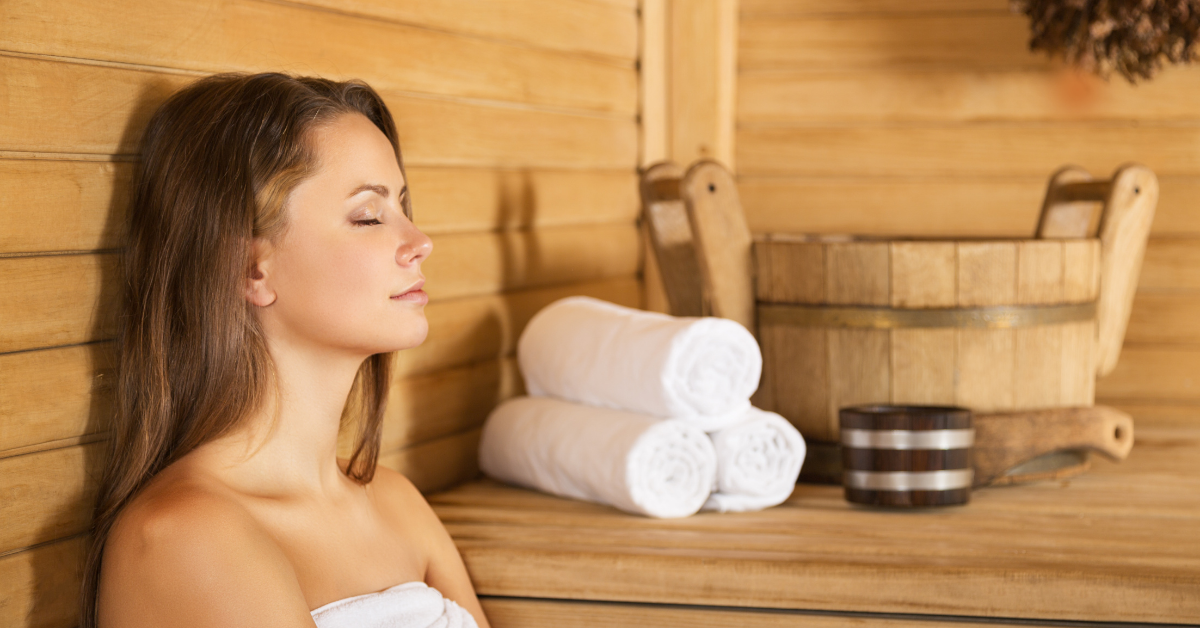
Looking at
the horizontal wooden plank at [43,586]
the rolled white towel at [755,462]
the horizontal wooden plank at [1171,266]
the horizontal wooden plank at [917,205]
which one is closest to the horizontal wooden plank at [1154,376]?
the horizontal wooden plank at [1171,266]

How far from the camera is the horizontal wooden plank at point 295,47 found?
1.13 meters

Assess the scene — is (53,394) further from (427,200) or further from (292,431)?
(427,200)

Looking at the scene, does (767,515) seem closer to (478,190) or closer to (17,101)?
(478,190)

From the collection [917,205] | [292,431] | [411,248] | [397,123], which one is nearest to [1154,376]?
[917,205]

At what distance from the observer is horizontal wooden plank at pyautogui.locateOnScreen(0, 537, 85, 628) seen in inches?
42.9

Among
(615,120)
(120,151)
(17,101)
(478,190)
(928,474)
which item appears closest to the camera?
(17,101)

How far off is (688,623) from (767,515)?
0.29 meters

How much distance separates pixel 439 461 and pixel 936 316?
84 centimetres

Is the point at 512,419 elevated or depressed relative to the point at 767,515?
elevated

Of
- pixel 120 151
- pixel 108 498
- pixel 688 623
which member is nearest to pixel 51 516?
pixel 108 498

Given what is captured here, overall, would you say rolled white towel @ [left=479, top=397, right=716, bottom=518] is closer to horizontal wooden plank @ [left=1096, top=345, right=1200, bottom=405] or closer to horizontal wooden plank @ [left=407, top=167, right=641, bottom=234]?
horizontal wooden plank @ [left=407, top=167, right=641, bottom=234]

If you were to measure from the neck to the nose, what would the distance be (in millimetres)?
124

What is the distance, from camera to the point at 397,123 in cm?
167

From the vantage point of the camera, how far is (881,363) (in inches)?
70.0
